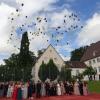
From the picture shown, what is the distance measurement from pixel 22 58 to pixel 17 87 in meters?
54.9

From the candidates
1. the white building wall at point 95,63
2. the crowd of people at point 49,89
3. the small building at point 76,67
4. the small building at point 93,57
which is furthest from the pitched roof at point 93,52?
the crowd of people at point 49,89

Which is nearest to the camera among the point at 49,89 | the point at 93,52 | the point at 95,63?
the point at 49,89

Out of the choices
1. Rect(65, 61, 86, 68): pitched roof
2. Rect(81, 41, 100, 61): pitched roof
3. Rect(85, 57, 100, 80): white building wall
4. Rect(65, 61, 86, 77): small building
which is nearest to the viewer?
Rect(85, 57, 100, 80): white building wall

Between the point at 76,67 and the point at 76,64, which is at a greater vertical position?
the point at 76,64

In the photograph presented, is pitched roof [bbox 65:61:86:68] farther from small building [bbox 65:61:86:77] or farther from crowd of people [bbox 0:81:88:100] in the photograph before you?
crowd of people [bbox 0:81:88:100]

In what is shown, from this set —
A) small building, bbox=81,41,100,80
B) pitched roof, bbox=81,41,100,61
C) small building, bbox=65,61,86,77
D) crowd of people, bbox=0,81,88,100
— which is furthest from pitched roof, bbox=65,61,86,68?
crowd of people, bbox=0,81,88,100

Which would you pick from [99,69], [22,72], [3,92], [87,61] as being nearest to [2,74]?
[22,72]

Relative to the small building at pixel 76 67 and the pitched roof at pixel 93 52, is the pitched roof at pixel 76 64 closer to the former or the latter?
the small building at pixel 76 67

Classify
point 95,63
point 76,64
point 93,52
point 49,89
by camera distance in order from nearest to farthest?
point 49,89, point 95,63, point 93,52, point 76,64

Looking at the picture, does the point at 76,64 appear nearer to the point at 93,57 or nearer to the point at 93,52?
the point at 93,52

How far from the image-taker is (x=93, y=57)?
9206cm

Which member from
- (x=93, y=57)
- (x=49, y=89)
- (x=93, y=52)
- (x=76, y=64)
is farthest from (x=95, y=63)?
(x=49, y=89)

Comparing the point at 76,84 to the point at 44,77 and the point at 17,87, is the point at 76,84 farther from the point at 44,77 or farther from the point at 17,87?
the point at 44,77

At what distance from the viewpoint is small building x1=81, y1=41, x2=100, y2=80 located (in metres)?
89.4
